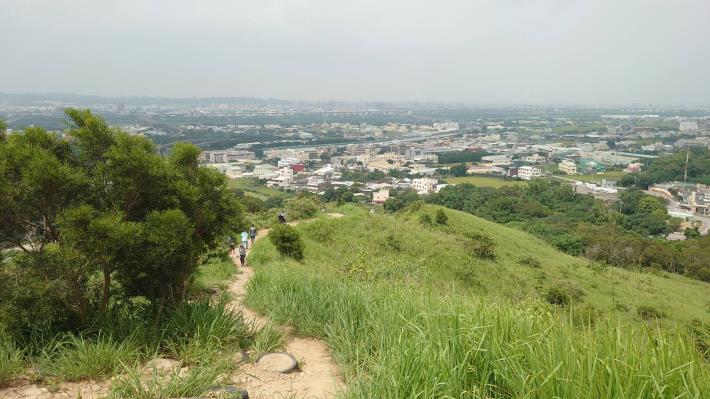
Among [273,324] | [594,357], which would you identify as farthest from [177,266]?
[594,357]

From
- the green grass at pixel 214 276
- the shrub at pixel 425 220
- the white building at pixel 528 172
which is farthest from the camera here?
the white building at pixel 528 172

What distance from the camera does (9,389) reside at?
3.42m

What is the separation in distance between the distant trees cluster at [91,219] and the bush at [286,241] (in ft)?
24.0

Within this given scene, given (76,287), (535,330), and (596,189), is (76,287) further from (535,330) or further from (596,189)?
(596,189)

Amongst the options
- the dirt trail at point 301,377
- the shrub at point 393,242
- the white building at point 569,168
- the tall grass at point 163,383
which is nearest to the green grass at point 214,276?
the dirt trail at point 301,377

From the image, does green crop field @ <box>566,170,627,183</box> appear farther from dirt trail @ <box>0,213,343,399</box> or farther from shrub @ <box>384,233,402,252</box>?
dirt trail @ <box>0,213,343,399</box>

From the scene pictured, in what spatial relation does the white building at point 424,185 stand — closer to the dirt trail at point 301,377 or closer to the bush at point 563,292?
the bush at point 563,292

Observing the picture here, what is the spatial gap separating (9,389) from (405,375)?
2.93 m

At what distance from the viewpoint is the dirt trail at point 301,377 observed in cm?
354

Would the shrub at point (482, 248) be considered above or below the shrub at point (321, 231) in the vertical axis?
below

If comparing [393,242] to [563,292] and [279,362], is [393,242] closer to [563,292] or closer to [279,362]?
[563,292]

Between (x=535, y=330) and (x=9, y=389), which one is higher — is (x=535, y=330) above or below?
above

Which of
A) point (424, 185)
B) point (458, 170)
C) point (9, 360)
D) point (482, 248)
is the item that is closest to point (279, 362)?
point (9, 360)

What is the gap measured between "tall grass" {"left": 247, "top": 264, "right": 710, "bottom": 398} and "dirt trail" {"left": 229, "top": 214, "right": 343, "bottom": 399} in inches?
8.0
